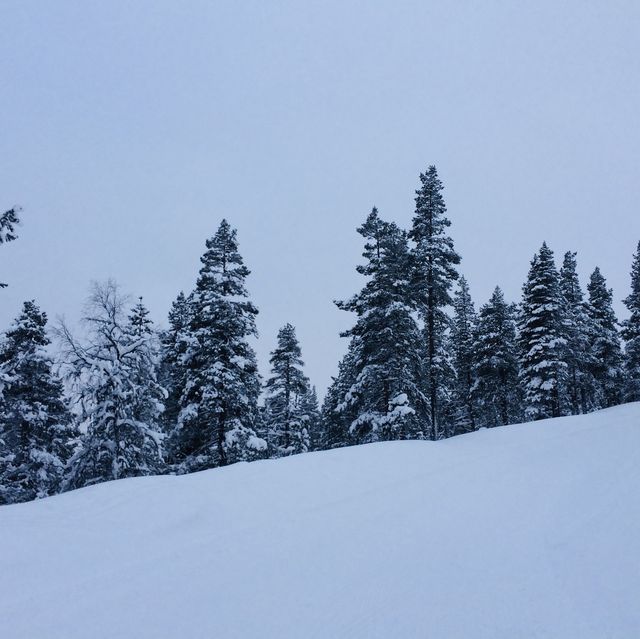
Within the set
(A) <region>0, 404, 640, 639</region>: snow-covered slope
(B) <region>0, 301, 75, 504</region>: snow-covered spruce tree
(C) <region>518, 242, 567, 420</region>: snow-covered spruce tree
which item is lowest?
(A) <region>0, 404, 640, 639</region>: snow-covered slope

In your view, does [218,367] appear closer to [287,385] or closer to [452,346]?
[287,385]

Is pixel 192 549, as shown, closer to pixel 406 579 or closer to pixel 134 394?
pixel 406 579

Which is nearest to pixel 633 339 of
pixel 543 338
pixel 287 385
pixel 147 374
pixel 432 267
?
pixel 543 338

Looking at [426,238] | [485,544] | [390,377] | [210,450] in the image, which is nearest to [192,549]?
[485,544]

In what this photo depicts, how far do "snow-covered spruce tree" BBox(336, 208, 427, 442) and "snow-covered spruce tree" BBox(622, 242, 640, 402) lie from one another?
76.5 feet

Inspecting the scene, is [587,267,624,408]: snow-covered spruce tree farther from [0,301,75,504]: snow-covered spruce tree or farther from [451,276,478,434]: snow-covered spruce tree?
[0,301,75,504]: snow-covered spruce tree

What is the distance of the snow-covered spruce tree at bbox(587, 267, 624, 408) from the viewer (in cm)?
4034

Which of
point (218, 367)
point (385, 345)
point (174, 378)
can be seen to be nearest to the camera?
point (218, 367)

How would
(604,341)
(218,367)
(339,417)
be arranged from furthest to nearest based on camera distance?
(604,341)
(339,417)
(218,367)

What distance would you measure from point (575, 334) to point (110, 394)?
1391 inches

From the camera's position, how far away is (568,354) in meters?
33.9

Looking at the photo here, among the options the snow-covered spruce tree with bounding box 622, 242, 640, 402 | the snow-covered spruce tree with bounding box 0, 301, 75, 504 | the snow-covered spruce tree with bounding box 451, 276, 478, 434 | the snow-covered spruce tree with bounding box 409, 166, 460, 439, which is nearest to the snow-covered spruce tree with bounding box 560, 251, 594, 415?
the snow-covered spruce tree with bounding box 622, 242, 640, 402

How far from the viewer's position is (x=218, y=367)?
2142 centimetres

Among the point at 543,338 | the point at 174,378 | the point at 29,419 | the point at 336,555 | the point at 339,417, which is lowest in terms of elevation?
the point at 336,555
